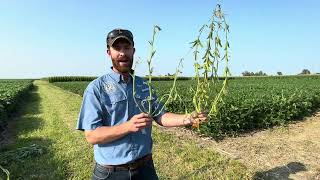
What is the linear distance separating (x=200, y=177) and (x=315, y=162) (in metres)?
2.79

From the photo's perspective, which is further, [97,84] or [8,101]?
[8,101]

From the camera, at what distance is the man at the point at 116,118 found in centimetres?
361

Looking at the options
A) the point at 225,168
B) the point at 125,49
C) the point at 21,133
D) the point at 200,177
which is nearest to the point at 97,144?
the point at 125,49

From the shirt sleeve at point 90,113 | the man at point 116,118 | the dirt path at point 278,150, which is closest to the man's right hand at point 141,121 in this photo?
→ the man at point 116,118

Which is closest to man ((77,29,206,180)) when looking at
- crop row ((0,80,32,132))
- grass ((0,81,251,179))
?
grass ((0,81,251,179))

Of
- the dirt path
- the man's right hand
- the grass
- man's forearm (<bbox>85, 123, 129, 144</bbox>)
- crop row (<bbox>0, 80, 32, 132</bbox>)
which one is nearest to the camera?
the man's right hand

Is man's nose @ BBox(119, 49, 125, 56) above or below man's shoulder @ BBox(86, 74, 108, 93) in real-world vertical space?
above

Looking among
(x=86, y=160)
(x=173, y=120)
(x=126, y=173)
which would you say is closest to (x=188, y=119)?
(x=173, y=120)

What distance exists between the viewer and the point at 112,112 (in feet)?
12.3

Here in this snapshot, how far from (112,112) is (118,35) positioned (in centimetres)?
70

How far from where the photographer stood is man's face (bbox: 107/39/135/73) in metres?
3.62

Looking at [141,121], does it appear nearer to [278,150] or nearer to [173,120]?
[173,120]

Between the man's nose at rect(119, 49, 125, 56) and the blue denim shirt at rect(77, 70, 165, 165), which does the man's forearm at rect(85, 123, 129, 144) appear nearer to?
the blue denim shirt at rect(77, 70, 165, 165)

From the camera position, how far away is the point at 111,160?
3748mm
